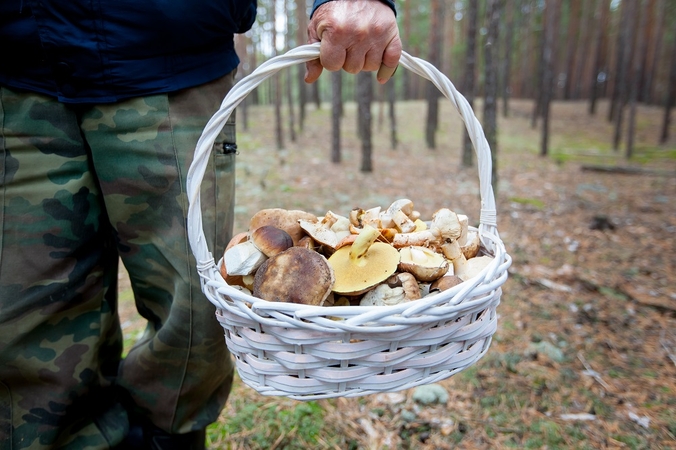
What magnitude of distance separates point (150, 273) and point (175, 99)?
0.56 metres

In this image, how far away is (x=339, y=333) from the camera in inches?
33.5

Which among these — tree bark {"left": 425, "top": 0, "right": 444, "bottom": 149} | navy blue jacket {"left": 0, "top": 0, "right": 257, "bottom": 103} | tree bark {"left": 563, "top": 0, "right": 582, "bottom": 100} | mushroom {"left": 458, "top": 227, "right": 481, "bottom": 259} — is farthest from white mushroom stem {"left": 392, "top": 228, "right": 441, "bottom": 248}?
tree bark {"left": 563, "top": 0, "right": 582, "bottom": 100}

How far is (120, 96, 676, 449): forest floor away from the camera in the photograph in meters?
1.89

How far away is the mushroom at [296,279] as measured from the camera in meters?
0.95

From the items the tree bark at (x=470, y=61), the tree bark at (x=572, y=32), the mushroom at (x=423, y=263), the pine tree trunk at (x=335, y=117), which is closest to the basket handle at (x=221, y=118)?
the mushroom at (x=423, y=263)

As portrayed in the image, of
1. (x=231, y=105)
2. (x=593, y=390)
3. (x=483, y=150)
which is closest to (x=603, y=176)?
(x=593, y=390)

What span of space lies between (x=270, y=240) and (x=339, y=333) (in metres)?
0.35

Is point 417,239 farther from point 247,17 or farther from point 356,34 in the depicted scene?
point 247,17

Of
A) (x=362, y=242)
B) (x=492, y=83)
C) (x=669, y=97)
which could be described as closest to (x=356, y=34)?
(x=362, y=242)

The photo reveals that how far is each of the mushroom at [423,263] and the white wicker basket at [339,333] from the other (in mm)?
147

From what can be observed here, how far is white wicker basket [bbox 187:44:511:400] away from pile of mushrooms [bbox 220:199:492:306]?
0.29 ft

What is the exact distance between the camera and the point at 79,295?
51.7 inches

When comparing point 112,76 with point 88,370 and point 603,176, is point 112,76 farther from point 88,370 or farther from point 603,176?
point 603,176

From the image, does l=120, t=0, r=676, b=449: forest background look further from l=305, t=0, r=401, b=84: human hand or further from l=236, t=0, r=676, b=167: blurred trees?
l=305, t=0, r=401, b=84: human hand
